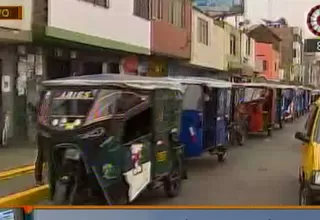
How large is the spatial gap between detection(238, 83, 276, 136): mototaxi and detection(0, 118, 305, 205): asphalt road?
260 centimetres

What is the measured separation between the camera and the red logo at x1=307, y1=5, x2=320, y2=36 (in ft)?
22.1

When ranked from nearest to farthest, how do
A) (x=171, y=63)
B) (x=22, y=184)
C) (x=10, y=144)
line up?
1. (x=22, y=184)
2. (x=10, y=144)
3. (x=171, y=63)

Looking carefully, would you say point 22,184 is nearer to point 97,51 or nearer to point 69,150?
point 69,150

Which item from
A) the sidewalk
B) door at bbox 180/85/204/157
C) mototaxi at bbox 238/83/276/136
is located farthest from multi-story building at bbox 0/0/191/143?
mototaxi at bbox 238/83/276/136

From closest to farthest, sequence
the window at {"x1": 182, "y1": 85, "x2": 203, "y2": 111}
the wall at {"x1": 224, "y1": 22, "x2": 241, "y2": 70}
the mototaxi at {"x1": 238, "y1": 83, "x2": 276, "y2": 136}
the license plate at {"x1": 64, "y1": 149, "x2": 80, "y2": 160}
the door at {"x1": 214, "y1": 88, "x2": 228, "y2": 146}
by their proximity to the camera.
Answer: the license plate at {"x1": 64, "y1": 149, "x2": 80, "y2": 160} < the window at {"x1": 182, "y1": 85, "x2": 203, "y2": 111} < the door at {"x1": 214, "y1": 88, "x2": 228, "y2": 146} < the wall at {"x1": 224, "y1": 22, "x2": 241, "y2": 70} < the mototaxi at {"x1": 238, "y1": 83, "x2": 276, "y2": 136}

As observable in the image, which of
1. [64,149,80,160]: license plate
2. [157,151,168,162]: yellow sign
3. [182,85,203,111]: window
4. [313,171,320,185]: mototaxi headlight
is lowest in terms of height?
[313,171,320,185]: mototaxi headlight

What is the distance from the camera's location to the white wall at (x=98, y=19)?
1366 cm

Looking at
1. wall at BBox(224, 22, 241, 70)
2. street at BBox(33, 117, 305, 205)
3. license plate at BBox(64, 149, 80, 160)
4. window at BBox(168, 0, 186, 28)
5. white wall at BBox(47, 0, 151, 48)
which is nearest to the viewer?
license plate at BBox(64, 149, 80, 160)

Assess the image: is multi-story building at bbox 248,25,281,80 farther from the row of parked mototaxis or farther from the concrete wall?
the row of parked mototaxis

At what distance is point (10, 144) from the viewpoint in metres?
13.2

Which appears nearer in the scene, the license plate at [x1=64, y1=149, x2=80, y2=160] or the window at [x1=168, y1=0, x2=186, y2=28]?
the license plate at [x1=64, y1=149, x2=80, y2=160]

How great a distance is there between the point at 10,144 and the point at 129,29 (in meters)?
4.91

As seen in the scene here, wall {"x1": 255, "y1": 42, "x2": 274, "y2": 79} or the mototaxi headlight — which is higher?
wall {"x1": 255, "y1": 42, "x2": 274, "y2": 79}

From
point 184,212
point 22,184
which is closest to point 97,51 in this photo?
point 22,184
